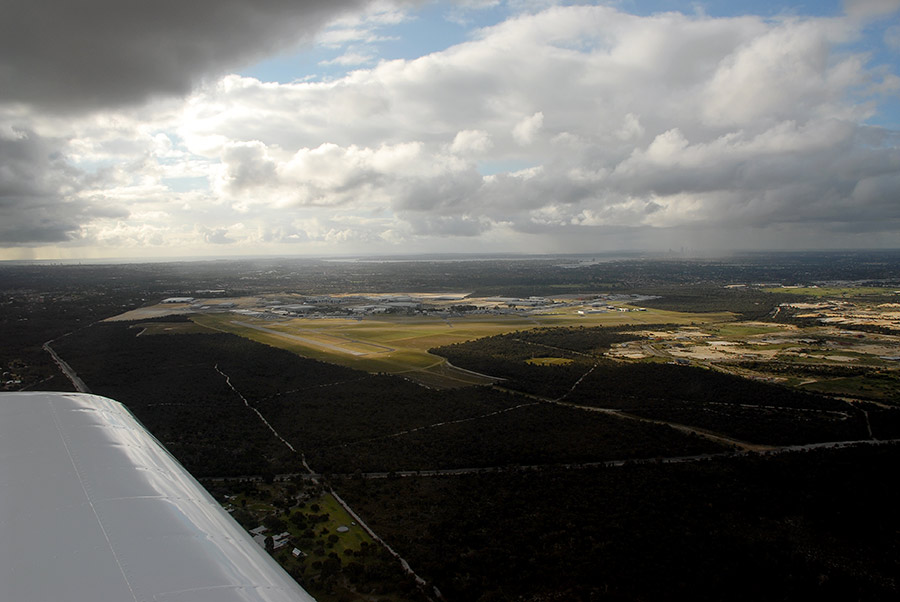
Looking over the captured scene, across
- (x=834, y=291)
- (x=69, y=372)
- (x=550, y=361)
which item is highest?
(x=834, y=291)

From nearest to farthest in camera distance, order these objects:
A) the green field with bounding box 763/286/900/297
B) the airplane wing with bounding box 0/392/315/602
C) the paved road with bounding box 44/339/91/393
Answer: the airplane wing with bounding box 0/392/315/602
the paved road with bounding box 44/339/91/393
the green field with bounding box 763/286/900/297

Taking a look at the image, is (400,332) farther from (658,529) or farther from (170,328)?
(658,529)

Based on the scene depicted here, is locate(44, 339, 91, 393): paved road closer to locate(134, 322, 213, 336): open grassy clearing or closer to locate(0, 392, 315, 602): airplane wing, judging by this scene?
locate(134, 322, 213, 336): open grassy clearing

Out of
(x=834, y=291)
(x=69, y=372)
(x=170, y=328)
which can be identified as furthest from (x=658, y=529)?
(x=834, y=291)

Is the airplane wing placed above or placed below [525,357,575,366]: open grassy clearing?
above

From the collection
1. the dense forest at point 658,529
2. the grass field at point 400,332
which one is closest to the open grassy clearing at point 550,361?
the grass field at point 400,332

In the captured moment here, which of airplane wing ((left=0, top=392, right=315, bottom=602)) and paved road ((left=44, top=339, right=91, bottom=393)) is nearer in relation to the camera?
airplane wing ((left=0, top=392, right=315, bottom=602))

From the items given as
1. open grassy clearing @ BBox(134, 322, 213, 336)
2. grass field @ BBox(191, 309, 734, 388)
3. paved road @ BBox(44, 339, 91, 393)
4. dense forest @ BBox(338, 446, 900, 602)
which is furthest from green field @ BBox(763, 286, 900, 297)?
paved road @ BBox(44, 339, 91, 393)

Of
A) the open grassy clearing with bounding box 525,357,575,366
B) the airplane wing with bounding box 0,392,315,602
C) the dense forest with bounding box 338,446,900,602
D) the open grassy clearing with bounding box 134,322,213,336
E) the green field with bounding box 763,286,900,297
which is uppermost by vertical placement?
the airplane wing with bounding box 0,392,315,602

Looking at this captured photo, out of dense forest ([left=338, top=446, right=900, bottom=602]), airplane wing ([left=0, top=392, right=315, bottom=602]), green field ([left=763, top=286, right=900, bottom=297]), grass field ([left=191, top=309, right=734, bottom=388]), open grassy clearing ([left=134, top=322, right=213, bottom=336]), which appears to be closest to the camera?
airplane wing ([left=0, top=392, right=315, bottom=602])
